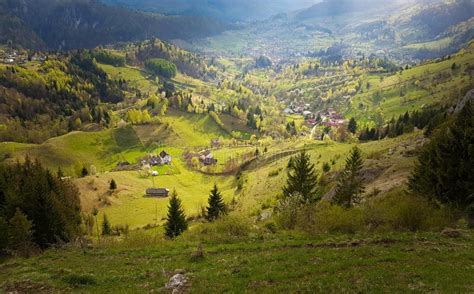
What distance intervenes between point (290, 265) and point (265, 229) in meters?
18.4

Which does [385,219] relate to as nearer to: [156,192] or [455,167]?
[455,167]

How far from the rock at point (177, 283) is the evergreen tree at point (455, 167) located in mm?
32557

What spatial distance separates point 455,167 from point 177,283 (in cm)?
3506

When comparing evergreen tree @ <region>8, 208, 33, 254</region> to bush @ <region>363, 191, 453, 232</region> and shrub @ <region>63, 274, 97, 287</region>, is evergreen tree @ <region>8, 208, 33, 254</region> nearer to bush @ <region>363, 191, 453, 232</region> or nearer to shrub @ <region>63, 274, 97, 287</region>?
shrub @ <region>63, 274, 97, 287</region>

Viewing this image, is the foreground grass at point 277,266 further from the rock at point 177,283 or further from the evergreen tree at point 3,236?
the evergreen tree at point 3,236

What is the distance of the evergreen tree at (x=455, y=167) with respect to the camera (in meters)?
37.5

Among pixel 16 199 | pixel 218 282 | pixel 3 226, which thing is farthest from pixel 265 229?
pixel 16 199

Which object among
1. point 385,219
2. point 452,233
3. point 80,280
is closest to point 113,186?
point 80,280

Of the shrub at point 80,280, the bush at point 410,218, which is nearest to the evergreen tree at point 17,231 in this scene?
the shrub at point 80,280

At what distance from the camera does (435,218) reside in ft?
115

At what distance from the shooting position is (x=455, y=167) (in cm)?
3906

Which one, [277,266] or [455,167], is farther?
[455,167]

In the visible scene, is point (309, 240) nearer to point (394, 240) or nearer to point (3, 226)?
point (394, 240)

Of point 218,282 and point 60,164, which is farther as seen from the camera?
point 60,164
